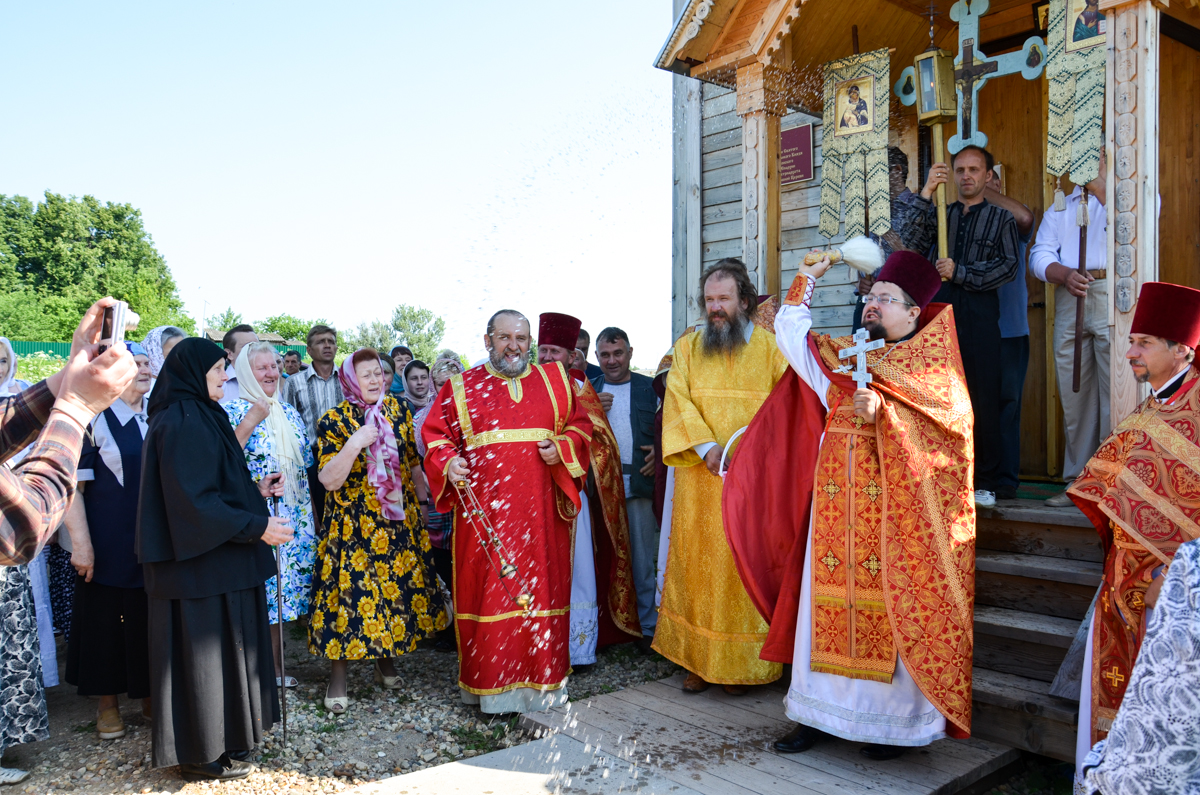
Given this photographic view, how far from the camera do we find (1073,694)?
356cm

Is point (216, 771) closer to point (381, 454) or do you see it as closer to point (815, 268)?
point (381, 454)

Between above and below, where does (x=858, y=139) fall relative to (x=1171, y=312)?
above

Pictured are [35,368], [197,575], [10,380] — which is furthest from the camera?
[35,368]

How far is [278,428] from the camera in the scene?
4.64 m

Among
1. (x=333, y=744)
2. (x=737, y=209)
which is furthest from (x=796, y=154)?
(x=333, y=744)

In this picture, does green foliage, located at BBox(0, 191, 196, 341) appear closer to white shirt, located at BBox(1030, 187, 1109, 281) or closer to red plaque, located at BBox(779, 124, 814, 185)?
red plaque, located at BBox(779, 124, 814, 185)

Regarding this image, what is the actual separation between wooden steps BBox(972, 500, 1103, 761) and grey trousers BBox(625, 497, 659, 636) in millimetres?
2153

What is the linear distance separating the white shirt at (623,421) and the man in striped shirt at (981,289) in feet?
6.93

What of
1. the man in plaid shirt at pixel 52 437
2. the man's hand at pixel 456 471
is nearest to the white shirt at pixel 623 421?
the man's hand at pixel 456 471

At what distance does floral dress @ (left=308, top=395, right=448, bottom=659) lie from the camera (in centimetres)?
446

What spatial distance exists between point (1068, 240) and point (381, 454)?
3.93 meters

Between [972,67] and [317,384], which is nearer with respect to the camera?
[972,67]

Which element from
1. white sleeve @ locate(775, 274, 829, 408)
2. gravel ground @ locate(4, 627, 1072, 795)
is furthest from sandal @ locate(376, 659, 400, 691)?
white sleeve @ locate(775, 274, 829, 408)

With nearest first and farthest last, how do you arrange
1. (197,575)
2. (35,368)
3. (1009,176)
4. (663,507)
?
(197,575) → (663,507) → (1009,176) → (35,368)
